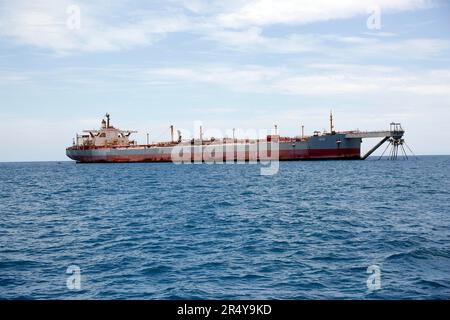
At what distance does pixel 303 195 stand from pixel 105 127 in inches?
3985

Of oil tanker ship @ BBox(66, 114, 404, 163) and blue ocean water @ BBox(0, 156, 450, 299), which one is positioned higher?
oil tanker ship @ BBox(66, 114, 404, 163)

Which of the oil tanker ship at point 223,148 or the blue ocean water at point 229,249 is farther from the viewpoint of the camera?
the oil tanker ship at point 223,148

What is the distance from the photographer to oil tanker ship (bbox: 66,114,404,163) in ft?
297

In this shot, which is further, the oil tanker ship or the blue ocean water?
the oil tanker ship

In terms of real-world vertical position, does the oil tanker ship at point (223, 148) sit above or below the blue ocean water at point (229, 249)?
above

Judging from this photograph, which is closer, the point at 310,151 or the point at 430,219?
the point at 430,219

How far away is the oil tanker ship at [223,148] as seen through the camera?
3563 inches

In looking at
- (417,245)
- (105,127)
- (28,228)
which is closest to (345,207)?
(417,245)

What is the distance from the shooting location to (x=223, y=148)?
325 feet

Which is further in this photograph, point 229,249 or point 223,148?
point 223,148

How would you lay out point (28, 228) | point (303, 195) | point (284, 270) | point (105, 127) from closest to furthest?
1. point (284, 270)
2. point (28, 228)
3. point (303, 195)
4. point (105, 127)

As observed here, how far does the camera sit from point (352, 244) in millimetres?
17484

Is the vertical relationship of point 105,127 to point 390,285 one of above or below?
above

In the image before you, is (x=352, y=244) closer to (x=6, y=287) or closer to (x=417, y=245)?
(x=417, y=245)
